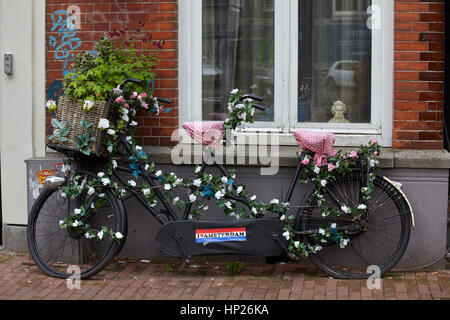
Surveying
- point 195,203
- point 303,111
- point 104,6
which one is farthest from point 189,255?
point 104,6

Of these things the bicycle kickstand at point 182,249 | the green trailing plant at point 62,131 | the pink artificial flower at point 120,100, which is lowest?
the bicycle kickstand at point 182,249

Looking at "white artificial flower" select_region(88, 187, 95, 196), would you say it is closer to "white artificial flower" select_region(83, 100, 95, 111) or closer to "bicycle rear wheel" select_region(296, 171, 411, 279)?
"white artificial flower" select_region(83, 100, 95, 111)

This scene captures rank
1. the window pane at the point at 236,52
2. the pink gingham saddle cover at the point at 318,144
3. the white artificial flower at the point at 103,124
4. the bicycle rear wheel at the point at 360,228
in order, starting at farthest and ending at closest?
the window pane at the point at 236,52, the bicycle rear wheel at the point at 360,228, the pink gingham saddle cover at the point at 318,144, the white artificial flower at the point at 103,124

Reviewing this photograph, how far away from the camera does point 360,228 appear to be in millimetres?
6691

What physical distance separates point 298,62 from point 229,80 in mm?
672

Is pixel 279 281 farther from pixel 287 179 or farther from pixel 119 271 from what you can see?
pixel 119 271

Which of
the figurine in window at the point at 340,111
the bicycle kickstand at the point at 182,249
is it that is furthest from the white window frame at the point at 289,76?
the bicycle kickstand at the point at 182,249

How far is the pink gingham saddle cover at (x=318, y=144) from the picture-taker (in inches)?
259

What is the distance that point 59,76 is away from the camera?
7.41 m

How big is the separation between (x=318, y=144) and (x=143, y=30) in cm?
195

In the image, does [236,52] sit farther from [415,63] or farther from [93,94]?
[415,63]

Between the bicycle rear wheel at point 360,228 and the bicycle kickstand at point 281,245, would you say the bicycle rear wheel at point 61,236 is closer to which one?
the bicycle kickstand at point 281,245

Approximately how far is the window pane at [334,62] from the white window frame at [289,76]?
0.07m

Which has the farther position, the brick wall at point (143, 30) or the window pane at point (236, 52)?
the window pane at point (236, 52)
